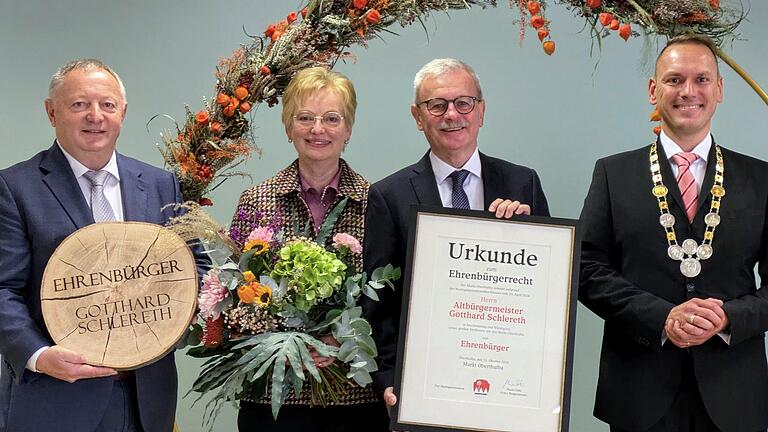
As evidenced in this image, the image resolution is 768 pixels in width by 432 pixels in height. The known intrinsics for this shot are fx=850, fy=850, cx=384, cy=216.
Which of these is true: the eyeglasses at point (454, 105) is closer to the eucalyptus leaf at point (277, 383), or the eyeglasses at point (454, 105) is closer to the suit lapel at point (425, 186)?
the suit lapel at point (425, 186)

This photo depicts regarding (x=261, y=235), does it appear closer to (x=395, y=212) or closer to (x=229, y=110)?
(x=395, y=212)

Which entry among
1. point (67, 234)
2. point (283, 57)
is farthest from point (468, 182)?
point (67, 234)

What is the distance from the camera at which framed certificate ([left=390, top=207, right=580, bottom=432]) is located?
96.5 inches

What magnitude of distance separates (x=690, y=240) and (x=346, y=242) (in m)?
1.06

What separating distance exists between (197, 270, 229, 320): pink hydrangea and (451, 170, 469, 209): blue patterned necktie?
0.78m

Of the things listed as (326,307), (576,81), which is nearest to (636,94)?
(576,81)

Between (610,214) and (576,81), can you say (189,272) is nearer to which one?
(610,214)

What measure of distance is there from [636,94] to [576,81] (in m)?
0.29

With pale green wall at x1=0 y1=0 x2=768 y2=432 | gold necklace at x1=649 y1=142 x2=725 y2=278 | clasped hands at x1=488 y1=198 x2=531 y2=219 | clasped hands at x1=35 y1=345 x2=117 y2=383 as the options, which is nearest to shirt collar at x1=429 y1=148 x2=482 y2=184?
clasped hands at x1=488 y1=198 x2=531 y2=219

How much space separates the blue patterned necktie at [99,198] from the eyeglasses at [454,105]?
106 centimetres

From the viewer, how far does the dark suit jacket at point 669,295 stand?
2.58 metres

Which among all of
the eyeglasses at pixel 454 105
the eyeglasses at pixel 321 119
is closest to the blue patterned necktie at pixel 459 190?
the eyeglasses at pixel 454 105

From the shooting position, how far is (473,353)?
248 cm
